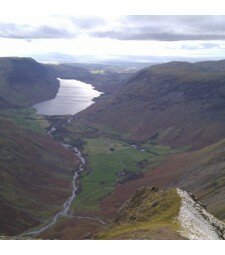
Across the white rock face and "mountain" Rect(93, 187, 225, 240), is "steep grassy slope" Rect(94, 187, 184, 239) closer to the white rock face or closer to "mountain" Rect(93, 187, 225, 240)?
"mountain" Rect(93, 187, 225, 240)

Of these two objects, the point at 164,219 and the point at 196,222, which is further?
the point at 164,219

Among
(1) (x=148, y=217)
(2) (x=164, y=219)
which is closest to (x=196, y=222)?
(2) (x=164, y=219)

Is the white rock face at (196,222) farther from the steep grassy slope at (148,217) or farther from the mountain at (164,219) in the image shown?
the steep grassy slope at (148,217)

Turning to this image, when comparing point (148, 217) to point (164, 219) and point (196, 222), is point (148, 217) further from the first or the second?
point (196, 222)

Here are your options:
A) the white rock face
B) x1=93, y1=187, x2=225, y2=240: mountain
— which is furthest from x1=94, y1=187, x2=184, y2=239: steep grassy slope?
the white rock face

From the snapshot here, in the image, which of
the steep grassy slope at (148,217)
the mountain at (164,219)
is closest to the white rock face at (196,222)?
the mountain at (164,219)

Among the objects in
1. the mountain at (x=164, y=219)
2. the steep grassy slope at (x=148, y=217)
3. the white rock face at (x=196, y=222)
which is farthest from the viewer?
the white rock face at (x=196, y=222)

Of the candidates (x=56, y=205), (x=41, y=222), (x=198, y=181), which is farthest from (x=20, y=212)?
(x=198, y=181)

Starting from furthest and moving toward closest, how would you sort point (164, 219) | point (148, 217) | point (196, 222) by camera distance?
point (148, 217) → point (164, 219) → point (196, 222)

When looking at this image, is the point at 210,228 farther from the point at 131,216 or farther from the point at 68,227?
the point at 68,227
